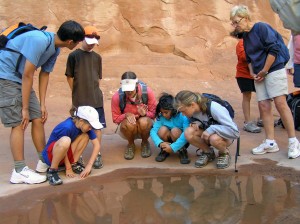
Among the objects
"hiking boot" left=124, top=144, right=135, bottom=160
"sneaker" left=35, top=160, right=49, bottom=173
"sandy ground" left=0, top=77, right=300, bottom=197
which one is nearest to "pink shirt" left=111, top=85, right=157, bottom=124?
"hiking boot" left=124, top=144, right=135, bottom=160

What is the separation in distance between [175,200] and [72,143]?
1171mm

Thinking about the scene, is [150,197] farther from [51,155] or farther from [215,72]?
[215,72]

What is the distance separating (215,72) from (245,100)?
336cm

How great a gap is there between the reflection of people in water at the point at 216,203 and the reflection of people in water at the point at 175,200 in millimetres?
66

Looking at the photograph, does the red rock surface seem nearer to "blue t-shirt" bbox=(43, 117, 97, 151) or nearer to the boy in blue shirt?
"blue t-shirt" bbox=(43, 117, 97, 151)

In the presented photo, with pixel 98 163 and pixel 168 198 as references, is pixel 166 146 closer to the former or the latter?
pixel 98 163

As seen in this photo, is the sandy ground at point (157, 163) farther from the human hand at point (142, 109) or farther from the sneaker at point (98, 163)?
the human hand at point (142, 109)

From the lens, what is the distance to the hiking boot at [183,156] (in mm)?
4570

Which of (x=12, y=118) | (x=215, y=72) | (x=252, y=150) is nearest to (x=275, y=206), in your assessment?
(x=252, y=150)

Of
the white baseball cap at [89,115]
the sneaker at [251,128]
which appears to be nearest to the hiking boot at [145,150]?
the white baseball cap at [89,115]

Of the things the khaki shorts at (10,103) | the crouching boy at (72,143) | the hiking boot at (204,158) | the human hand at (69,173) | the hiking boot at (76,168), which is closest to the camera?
the khaki shorts at (10,103)

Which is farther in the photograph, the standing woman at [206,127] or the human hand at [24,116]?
the standing woman at [206,127]

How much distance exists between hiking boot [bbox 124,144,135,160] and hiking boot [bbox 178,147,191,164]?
1.67 ft

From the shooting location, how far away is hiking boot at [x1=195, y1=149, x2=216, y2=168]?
444 centimetres
